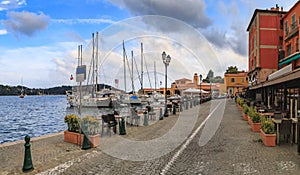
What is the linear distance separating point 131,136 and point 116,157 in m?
3.16

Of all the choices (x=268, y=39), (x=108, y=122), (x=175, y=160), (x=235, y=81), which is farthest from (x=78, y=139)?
(x=235, y=81)

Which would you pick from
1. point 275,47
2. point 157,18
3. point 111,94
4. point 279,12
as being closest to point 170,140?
point 157,18

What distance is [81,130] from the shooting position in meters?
8.41

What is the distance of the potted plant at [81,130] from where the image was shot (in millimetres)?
8117

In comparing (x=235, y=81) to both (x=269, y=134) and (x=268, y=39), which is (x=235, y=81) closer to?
(x=268, y=39)

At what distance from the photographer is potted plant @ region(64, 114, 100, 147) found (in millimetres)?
8117

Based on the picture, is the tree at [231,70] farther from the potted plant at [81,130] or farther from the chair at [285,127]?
the potted plant at [81,130]

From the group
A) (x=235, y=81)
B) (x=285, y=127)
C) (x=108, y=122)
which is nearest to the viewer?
(x=285, y=127)

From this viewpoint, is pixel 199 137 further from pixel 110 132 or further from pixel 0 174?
pixel 0 174

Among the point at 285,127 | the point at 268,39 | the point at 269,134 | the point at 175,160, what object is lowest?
the point at 175,160

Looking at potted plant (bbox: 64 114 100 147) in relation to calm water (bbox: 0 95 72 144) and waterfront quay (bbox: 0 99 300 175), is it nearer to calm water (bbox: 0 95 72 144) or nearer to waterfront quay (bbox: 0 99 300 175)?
waterfront quay (bbox: 0 99 300 175)

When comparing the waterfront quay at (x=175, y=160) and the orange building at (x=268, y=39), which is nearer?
the waterfront quay at (x=175, y=160)

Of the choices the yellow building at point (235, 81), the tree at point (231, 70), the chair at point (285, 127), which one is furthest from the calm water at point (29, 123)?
the tree at point (231, 70)

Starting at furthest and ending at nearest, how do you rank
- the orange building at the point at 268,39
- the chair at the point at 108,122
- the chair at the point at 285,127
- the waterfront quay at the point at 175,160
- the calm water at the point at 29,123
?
the orange building at the point at 268,39
the calm water at the point at 29,123
the chair at the point at 108,122
the chair at the point at 285,127
the waterfront quay at the point at 175,160
